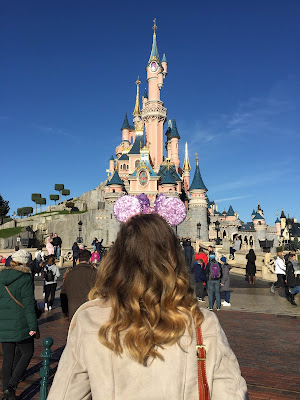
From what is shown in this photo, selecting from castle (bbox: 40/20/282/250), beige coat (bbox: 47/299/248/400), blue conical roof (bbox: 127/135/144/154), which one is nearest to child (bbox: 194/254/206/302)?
beige coat (bbox: 47/299/248/400)

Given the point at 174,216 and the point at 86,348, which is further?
the point at 174,216

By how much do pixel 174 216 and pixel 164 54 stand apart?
46010 millimetres

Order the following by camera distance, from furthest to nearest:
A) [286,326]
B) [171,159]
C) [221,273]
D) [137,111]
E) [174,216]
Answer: [137,111] → [171,159] → [174,216] → [221,273] → [286,326]

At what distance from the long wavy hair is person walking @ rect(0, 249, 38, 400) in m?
2.80

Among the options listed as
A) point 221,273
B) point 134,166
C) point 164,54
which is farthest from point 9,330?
point 164,54

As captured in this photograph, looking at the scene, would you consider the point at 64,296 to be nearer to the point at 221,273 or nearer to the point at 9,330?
the point at 9,330

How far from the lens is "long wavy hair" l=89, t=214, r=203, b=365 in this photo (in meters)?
1.48

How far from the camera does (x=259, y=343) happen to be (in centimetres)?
657

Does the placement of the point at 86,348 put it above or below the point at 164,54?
below

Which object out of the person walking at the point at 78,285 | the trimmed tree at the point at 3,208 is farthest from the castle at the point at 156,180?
the person walking at the point at 78,285

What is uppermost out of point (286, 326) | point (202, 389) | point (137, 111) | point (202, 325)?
point (137, 111)

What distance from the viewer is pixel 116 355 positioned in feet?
4.88

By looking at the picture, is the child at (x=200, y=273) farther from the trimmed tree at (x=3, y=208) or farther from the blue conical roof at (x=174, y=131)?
the trimmed tree at (x=3, y=208)

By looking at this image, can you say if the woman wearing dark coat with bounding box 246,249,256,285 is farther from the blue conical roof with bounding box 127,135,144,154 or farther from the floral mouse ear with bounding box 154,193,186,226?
the blue conical roof with bounding box 127,135,144,154
